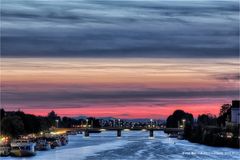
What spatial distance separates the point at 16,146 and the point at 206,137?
1261 inches

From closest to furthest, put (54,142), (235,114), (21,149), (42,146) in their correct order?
(21,149)
(42,146)
(54,142)
(235,114)

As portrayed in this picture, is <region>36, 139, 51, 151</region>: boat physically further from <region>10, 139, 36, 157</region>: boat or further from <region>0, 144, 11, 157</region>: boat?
<region>0, 144, 11, 157</region>: boat

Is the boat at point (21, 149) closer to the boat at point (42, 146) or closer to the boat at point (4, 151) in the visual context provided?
the boat at point (4, 151)

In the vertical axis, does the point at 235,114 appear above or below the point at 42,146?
above

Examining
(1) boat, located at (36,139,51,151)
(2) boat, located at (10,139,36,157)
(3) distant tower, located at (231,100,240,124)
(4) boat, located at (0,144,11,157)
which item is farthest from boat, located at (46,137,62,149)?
(3) distant tower, located at (231,100,240,124)

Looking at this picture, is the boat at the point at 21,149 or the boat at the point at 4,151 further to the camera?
the boat at the point at 21,149

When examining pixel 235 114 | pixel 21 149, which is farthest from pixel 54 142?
pixel 235 114

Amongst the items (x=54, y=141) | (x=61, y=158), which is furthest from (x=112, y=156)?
(x=54, y=141)

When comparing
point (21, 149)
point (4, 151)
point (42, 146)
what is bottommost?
point (4, 151)

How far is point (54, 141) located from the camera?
350 feet

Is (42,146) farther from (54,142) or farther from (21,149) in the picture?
(21,149)

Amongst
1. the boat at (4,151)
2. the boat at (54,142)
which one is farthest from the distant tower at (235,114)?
the boat at (4,151)

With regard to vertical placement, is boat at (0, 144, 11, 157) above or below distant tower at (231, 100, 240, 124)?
below

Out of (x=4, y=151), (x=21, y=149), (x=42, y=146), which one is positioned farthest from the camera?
(x=42, y=146)
